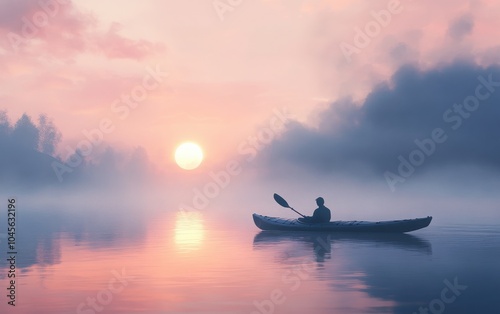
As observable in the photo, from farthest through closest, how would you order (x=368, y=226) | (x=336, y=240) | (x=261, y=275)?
(x=368, y=226), (x=336, y=240), (x=261, y=275)

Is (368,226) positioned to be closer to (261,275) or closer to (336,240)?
(336,240)

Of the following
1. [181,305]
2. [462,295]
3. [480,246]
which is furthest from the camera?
[480,246]

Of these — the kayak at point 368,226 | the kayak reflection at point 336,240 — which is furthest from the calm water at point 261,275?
the kayak at point 368,226

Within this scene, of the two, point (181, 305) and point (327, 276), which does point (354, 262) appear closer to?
point (327, 276)

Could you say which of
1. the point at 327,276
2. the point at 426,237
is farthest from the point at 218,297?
the point at 426,237

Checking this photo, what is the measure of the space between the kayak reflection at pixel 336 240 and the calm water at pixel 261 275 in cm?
7

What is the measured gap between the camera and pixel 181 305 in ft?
60.0

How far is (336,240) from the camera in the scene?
A: 1480 inches

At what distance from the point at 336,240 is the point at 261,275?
46.6 feet

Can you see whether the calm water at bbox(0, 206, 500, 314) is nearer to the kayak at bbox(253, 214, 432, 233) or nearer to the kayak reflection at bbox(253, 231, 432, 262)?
the kayak reflection at bbox(253, 231, 432, 262)

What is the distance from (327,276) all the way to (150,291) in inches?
251

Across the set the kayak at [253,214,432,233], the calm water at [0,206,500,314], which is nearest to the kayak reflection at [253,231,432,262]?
the calm water at [0,206,500,314]

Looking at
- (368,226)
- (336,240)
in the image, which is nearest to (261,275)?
(336,240)

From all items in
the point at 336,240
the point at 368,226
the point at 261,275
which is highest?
the point at 368,226
